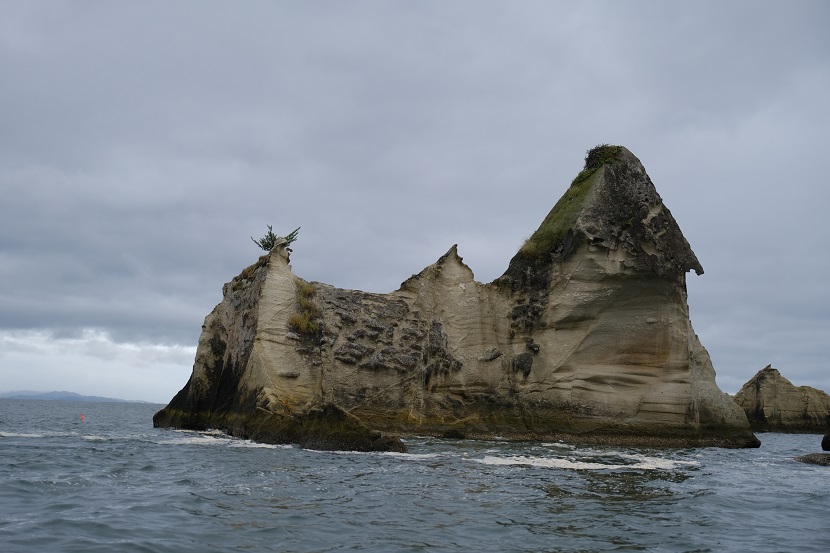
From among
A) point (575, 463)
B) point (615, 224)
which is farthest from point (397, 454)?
point (615, 224)

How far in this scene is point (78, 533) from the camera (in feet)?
35.8

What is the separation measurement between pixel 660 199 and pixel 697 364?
7931 millimetres

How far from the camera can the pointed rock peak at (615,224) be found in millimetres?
32688

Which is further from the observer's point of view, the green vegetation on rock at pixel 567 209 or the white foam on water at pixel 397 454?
the green vegetation on rock at pixel 567 209

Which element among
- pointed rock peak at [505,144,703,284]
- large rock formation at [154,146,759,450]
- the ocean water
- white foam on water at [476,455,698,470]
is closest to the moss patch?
large rock formation at [154,146,759,450]

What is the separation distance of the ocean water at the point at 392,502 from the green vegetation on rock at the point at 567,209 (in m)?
13.1

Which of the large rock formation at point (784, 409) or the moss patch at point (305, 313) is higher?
the moss patch at point (305, 313)

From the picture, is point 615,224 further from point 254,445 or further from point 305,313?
point 254,445

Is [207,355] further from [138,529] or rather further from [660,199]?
[138,529]

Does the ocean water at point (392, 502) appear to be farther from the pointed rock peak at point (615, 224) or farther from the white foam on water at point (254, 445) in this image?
the pointed rock peak at point (615, 224)

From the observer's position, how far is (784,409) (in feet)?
192

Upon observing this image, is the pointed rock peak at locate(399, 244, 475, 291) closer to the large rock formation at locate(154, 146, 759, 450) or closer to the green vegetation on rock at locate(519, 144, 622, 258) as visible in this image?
the large rock formation at locate(154, 146, 759, 450)

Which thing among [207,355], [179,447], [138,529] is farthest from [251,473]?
[207,355]

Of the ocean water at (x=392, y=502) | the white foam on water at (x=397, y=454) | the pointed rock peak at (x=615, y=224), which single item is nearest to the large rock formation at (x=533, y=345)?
the pointed rock peak at (x=615, y=224)
